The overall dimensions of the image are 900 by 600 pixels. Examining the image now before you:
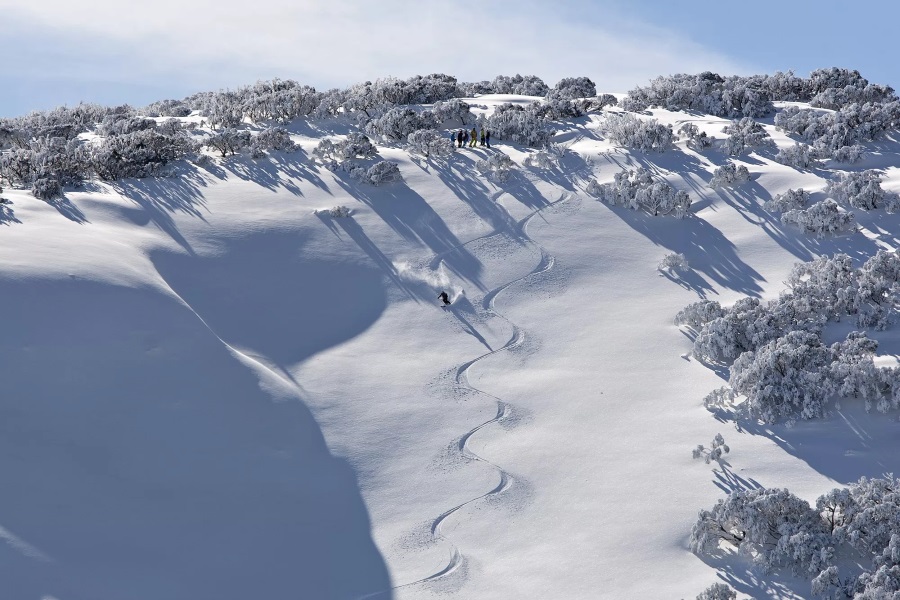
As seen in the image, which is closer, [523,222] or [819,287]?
[819,287]

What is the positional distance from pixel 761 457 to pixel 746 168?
14.0 meters

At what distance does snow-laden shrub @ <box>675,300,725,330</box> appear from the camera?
2134 cm

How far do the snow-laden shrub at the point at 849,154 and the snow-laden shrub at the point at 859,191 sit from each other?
5.96 ft

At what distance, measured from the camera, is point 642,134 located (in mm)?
30984

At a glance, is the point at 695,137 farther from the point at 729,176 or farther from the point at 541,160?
the point at 541,160

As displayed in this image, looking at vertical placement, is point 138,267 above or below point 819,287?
below

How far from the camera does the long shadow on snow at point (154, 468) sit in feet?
49.5

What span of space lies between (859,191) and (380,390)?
1589 cm

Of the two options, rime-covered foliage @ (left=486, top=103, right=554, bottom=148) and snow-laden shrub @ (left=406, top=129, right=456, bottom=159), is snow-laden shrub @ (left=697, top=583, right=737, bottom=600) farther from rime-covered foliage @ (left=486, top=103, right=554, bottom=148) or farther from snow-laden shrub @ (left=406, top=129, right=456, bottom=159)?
rime-covered foliage @ (left=486, top=103, right=554, bottom=148)

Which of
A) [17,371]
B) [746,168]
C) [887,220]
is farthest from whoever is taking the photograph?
[746,168]

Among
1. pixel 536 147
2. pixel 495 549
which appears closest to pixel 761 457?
pixel 495 549

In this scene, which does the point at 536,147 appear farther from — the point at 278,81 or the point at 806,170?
the point at 278,81

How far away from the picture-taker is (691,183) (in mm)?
28578

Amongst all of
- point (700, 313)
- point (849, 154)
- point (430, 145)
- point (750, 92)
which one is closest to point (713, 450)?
point (700, 313)
